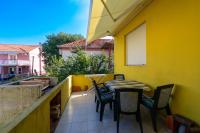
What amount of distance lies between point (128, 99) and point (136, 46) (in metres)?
4.18

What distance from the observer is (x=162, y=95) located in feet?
14.0

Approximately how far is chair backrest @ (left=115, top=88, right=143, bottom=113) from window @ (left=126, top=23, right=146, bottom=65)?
3.08 meters

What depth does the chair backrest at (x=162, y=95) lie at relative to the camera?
4.17 m

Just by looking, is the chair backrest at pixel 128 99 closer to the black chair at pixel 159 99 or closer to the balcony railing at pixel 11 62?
the black chair at pixel 159 99

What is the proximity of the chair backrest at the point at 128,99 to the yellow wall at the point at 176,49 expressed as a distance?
3.55 feet

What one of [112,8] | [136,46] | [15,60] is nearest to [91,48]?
[136,46]

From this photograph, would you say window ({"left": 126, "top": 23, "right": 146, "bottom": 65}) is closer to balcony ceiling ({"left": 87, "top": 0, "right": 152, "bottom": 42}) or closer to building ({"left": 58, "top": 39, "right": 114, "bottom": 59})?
balcony ceiling ({"left": 87, "top": 0, "right": 152, "bottom": 42})

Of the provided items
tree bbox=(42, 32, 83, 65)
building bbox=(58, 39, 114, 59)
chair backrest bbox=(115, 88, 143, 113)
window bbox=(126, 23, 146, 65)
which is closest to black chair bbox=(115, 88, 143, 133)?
chair backrest bbox=(115, 88, 143, 113)

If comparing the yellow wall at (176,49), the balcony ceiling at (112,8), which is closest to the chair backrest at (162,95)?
the yellow wall at (176,49)

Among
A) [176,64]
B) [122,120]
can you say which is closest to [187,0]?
[176,64]

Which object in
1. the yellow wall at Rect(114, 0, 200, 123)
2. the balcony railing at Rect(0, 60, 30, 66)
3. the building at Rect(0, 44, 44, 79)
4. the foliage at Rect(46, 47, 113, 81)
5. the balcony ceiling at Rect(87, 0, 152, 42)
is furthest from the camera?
the building at Rect(0, 44, 44, 79)

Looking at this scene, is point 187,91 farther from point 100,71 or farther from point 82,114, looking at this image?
point 100,71

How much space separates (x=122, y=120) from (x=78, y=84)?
21.2 feet

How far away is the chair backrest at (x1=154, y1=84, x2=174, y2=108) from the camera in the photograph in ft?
13.7
